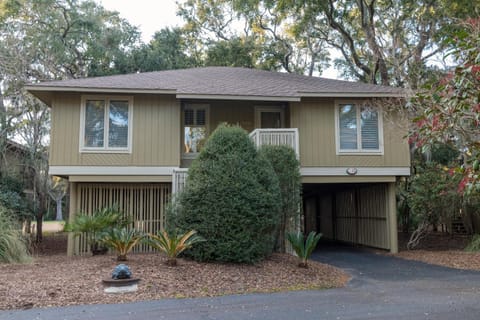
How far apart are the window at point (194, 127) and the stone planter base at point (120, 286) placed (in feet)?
22.9

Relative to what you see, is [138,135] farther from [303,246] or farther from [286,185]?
[303,246]

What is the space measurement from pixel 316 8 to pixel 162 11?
33.0 feet

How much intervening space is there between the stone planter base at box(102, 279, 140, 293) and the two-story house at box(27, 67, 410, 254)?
438 centimetres

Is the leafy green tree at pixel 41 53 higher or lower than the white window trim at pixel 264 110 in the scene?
higher

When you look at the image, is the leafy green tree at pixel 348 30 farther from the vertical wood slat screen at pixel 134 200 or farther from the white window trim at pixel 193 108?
the vertical wood slat screen at pixel 134 200

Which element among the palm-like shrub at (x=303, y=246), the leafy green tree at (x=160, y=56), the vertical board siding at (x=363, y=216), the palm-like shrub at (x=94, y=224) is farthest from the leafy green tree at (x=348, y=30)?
the palm-like shrub at (x=94, y=224)

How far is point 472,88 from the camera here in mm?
4410

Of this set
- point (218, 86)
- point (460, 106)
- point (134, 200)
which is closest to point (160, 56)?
point (218, 86)

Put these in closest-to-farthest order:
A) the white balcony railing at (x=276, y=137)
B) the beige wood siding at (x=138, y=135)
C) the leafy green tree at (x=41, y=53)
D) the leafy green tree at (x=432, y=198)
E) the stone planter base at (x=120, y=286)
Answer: the stone planter base at (x=120, y=286) → the white balcony railing at (x=276, y=137) → the beige wood siding at (x=138, y=135) → the leafy green tree at (x=432, y=198) → the leafy green tree at (x=41, y=53)

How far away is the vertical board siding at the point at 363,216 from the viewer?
547 inches

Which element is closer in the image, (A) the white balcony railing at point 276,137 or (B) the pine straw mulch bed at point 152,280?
(B) the pine straw mulch bed at point 152,280

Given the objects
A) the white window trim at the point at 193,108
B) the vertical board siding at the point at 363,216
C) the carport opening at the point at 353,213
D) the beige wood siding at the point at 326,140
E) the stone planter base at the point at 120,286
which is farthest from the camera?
the carport opening at the point at 353,213

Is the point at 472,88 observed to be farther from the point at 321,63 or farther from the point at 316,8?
the point at 321,63

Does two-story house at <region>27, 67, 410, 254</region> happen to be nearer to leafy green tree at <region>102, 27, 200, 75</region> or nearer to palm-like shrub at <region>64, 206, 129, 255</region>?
palm-like shrub at <region>64, 206, 129, 255</region>
